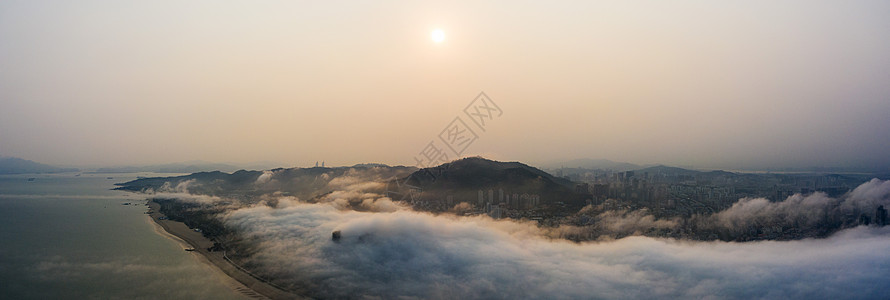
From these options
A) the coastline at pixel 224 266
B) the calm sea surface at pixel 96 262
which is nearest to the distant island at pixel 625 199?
the coastline at pixel 224 266

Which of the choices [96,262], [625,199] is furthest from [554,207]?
[96,262]

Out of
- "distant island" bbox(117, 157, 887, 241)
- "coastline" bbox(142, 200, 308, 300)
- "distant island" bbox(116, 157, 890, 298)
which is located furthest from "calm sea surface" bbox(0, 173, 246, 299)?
"distant island" bbox(117, 157, 887, 241)

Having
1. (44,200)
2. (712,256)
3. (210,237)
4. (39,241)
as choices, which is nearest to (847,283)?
(712,256)

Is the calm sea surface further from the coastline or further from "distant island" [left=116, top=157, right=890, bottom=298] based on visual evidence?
"distant island" [left=116, top=157, right=890, bottom=298]

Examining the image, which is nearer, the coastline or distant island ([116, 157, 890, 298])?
the coastline

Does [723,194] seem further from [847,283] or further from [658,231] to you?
[847,283]

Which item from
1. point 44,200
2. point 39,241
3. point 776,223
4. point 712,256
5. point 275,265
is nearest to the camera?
point 712,256
